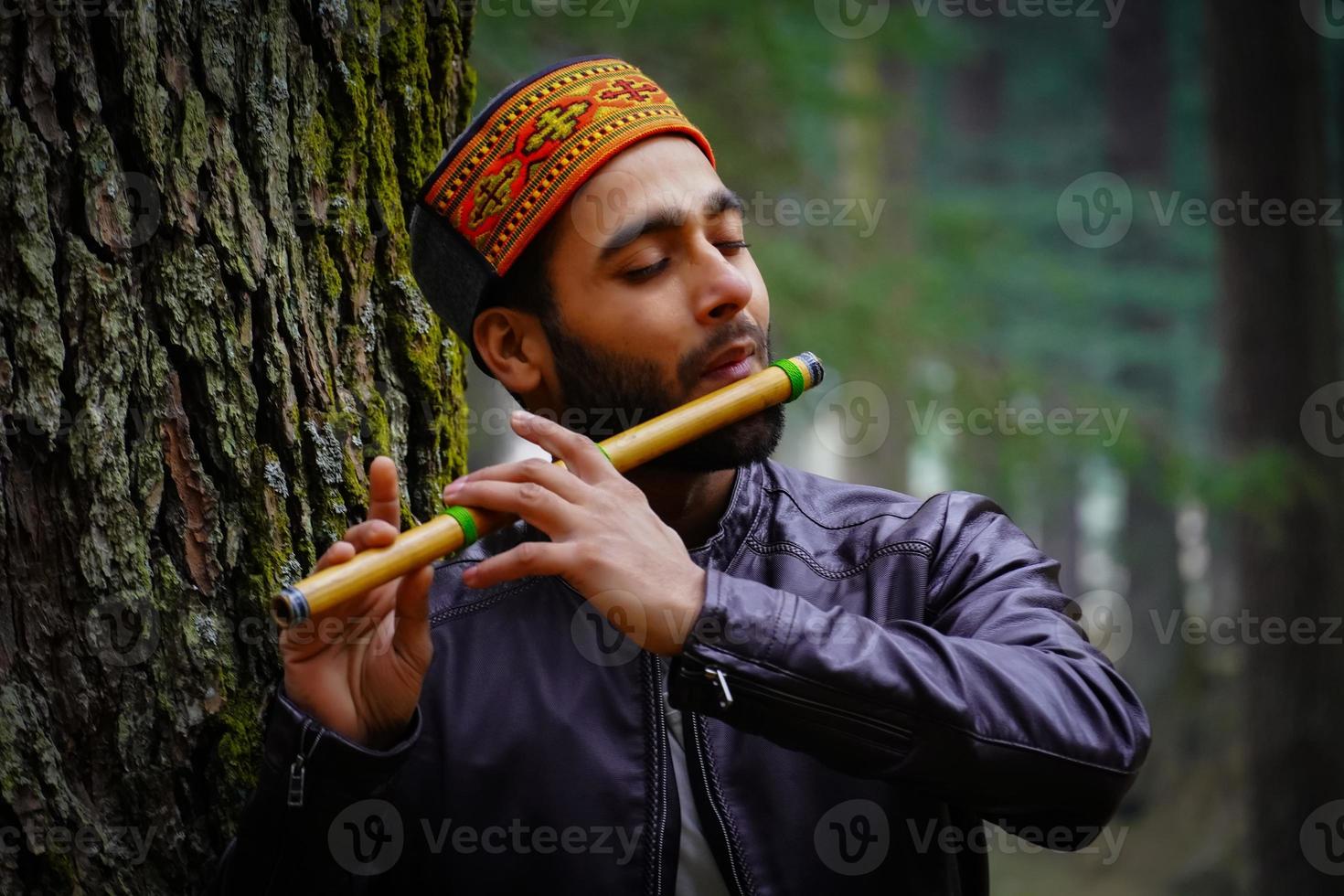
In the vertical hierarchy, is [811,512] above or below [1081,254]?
below

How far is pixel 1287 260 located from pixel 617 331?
23.2 ft

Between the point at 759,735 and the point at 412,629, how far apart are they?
1.95ft

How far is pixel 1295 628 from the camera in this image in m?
7.57

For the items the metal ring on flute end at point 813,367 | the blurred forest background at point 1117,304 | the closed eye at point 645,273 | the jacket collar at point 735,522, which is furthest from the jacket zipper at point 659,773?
the blurred forest background at point 1117,304

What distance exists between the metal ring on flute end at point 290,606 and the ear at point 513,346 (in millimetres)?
889

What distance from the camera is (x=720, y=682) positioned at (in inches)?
66.2

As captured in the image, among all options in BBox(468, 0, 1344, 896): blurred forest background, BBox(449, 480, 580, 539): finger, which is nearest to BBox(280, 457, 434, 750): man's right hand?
BBox(449, 480, 580, 539): finger

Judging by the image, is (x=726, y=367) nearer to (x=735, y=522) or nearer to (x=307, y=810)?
(x=735, y=522)

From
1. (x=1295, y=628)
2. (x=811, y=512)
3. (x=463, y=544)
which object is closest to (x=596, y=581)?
(x=463, y=544)

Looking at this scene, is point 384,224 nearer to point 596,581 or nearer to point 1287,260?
point 596,581

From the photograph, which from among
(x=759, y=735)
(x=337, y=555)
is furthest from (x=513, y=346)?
(x=759, y=735)

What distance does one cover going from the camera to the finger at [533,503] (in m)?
1.71

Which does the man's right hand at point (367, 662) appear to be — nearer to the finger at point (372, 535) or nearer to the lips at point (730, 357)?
the finger at point (372, 535)

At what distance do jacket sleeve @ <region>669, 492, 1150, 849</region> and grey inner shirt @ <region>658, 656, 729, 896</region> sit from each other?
1.24ft
